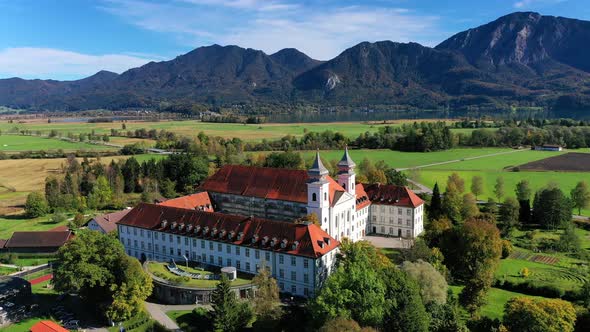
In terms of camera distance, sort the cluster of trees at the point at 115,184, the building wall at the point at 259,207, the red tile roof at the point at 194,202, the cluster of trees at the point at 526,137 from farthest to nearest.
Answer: the cluster of trees at the point at 526,137
the cluster of trees at the point at 115,184
the red tile roof at the point at 194,202
the building wall at the point at 259,207

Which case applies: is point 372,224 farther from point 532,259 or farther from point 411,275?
point 411,275

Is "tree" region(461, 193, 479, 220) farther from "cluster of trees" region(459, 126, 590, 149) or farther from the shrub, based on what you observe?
"cluster of trees" region(459, 126, 590, 149)

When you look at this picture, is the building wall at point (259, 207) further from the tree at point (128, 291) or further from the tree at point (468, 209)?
the tree at point (468, 209)

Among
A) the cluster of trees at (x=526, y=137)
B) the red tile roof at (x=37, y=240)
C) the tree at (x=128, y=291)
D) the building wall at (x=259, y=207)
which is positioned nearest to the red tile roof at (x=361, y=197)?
the building wall at (x=259, y=207)

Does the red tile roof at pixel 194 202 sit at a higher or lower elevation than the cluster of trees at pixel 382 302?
higher

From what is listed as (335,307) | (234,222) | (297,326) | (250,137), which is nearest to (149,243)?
(234,222)

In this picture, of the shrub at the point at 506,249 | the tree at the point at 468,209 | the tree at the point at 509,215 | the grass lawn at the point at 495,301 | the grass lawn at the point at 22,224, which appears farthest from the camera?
the grass lawn at the point at 22,224
